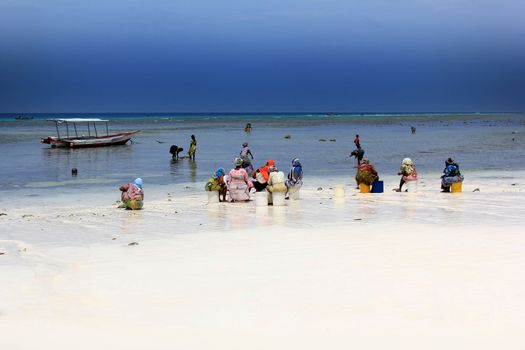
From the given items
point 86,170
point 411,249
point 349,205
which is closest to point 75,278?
point 411,249

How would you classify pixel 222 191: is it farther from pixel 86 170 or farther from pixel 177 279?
pixel 86 170

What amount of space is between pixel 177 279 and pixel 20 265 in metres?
2.59

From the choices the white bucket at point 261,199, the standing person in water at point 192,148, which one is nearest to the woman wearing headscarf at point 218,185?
the white bucket at point 261,199

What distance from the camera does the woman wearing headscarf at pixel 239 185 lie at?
1844cm

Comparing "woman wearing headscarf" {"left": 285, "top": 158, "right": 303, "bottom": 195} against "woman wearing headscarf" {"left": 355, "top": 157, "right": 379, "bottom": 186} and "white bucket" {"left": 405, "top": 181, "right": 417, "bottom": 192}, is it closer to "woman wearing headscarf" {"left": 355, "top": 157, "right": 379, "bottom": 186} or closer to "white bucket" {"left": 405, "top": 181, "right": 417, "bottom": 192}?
"woman wearing headscarf" {"left": 355, "top": 157, "right": 379, "bottom": 186}

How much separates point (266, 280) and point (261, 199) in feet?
27.8

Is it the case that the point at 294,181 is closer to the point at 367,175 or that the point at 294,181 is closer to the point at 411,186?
the point at 367,175

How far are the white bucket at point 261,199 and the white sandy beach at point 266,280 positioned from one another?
169 cm

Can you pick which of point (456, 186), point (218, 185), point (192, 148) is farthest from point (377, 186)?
point (192, 148)

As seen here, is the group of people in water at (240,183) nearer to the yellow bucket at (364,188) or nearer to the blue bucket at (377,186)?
the yellow bucket at (364,188)

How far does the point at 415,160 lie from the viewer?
36281 millimetres

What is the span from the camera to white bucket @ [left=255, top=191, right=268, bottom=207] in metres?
17.8

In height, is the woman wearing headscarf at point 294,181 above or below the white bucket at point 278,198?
above

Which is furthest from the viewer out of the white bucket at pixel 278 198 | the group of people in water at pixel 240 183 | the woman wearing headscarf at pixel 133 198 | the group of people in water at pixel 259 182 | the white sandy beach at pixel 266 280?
the group of people in water at pixel 240 183
